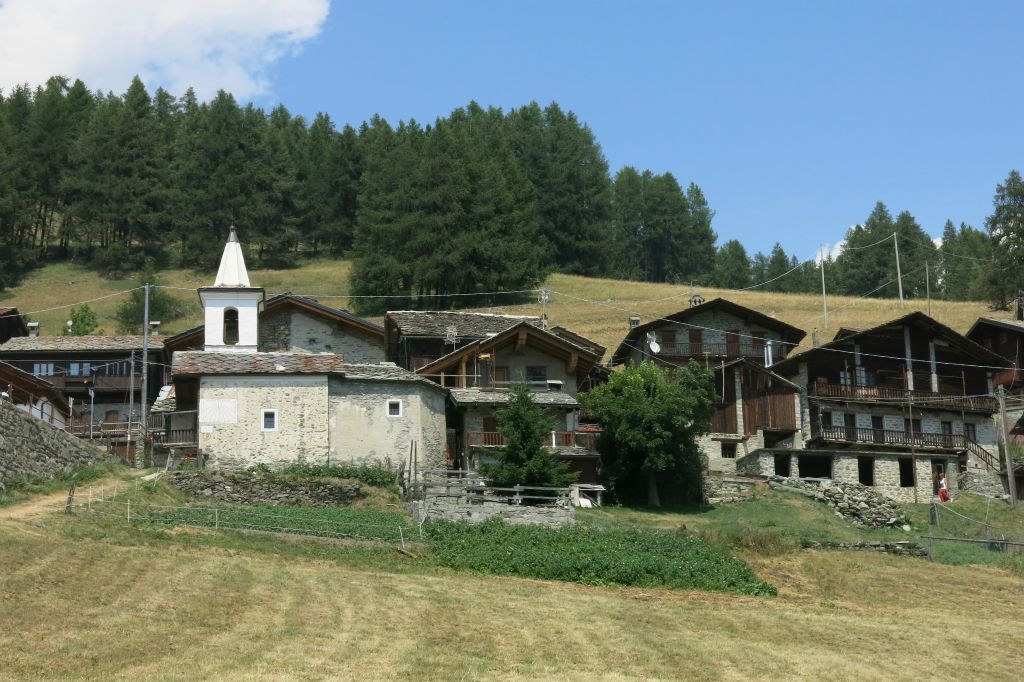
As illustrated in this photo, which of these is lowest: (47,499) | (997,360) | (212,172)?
(47,499)

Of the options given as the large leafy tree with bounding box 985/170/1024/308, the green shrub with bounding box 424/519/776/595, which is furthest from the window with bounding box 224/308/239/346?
the large leafy tree with bounding box 985/170/1024/308

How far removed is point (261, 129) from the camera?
420 ft

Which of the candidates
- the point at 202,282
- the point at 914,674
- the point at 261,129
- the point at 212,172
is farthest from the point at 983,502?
the point at 261,129

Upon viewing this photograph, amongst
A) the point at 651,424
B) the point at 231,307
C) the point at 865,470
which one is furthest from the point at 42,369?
the point at 865,470

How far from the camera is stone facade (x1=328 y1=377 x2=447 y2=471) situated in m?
49.8

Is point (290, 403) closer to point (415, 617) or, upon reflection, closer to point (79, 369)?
point (415, 617)

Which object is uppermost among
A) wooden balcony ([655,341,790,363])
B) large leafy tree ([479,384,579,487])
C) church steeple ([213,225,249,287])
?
church steeple ([213,225,249,287])

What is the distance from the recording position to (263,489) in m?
44.8

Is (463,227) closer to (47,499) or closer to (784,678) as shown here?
(47,499)

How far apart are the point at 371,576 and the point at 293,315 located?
34.1m

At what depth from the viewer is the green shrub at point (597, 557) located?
36.0 m

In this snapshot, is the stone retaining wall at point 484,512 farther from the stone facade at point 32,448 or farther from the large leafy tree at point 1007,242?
the large leafy tree at point 1007,242

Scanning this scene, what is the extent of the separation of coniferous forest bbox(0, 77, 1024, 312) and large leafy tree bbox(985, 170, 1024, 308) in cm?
13

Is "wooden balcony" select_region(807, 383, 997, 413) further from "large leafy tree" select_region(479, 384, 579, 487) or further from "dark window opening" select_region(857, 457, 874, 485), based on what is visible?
"large leafy tree" select_region(479, 384, 579, 487)
